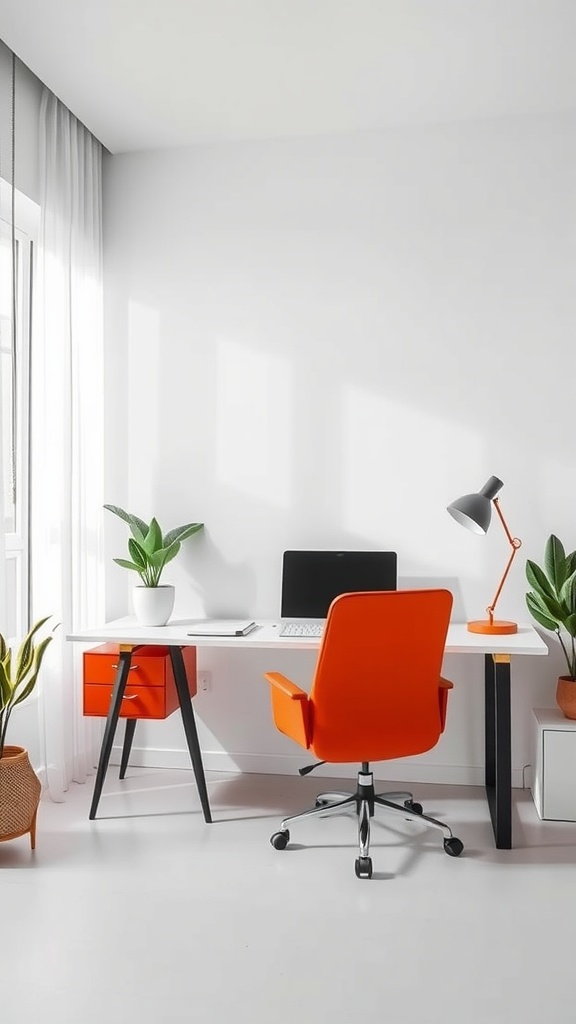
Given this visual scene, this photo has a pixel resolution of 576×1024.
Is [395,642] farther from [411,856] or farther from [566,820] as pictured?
[566,820]

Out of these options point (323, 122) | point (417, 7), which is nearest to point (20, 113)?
point (323, 122)

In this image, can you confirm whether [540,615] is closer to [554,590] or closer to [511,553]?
[554,590]

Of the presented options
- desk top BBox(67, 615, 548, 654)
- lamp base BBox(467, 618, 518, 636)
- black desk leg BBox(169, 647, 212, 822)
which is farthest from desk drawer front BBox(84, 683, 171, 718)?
lamp base BBox(467, 618, 518, 636)

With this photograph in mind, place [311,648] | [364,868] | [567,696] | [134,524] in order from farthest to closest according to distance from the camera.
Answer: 1. [134,524]
2. [567,696]
3. [311,648]
4. [364,868]

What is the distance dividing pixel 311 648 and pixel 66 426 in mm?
1450

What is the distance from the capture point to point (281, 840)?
2.86 metres

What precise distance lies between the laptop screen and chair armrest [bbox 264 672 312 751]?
2.09 ft

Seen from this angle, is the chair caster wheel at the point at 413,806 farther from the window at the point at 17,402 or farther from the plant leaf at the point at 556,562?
the window at the point at 17,402

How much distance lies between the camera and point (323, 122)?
11.8 feet


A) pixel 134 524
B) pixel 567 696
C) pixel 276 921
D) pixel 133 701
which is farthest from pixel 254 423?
pixel 276 921

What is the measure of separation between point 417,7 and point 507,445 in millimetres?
1687

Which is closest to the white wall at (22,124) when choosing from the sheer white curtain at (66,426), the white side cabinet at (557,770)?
the sheer white curtain at (66,426)

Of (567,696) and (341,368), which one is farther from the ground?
(341,368)

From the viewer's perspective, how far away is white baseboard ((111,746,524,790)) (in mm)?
3605
